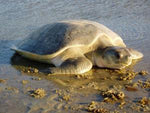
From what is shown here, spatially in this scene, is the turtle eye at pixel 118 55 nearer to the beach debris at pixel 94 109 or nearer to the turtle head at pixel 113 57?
the turtle head at pixel 113 57

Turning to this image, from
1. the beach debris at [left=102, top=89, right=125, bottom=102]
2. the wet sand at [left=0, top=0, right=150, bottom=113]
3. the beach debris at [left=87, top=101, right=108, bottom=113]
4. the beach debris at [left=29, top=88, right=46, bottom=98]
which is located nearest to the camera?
the beach debris at [left=87, top=101, right=108, bottom=113]

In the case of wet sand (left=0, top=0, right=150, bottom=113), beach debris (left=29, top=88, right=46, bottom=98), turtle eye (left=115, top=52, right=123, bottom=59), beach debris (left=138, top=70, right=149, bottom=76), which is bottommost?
beach debris (left=138, top=70, right=149, bottom=76)

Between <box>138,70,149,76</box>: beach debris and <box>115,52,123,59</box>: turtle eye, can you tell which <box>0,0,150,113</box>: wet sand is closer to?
<box>138,70,149,76</box>: beach debris

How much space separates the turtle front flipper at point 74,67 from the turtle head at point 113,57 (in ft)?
0.76

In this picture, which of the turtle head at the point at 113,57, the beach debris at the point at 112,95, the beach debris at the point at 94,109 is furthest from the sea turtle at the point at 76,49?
the beach debris at the point at 94,109

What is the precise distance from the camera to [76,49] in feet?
13.2

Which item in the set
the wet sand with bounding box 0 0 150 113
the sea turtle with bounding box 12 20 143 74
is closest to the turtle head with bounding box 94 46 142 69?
the sea turtle with bounding box 12 20 143 74

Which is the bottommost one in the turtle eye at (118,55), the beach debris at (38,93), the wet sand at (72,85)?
the wet sand at (72,85)

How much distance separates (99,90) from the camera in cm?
315

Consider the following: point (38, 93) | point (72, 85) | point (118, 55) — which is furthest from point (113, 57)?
point (38, 93)

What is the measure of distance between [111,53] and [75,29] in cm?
71

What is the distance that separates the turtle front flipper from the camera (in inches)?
145

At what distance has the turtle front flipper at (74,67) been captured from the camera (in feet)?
12.1

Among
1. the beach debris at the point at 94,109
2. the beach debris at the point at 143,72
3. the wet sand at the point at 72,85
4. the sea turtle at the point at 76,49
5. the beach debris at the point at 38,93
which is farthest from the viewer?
the sea turtle at the point at 76,49
